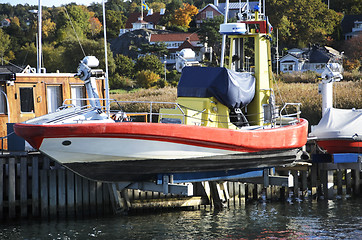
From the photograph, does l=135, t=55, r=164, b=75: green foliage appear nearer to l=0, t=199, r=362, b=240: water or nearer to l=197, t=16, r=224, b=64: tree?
l=197, t=16, r=224, b=64: tree

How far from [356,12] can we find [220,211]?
196 ft

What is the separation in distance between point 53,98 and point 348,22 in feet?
177

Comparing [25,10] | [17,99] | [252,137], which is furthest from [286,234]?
[25,10]

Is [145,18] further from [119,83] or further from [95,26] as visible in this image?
[119,83]

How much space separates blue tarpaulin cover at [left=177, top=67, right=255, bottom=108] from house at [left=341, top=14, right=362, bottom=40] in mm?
52250

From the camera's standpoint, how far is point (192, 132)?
50.9ft

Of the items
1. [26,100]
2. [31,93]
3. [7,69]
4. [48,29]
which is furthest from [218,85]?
[48,29]

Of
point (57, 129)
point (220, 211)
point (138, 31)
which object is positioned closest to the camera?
point (57, 129)

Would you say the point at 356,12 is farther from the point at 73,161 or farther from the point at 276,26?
the point at 73,161

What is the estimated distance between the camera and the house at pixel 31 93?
20266mm

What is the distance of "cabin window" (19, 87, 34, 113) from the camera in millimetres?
20656

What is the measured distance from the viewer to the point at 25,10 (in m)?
120

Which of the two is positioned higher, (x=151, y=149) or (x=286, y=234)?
(x=151, y=149)

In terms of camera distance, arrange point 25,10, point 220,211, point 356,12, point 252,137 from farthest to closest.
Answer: point 25,10 → point 356,12 → point 220,211 → point 252,137
